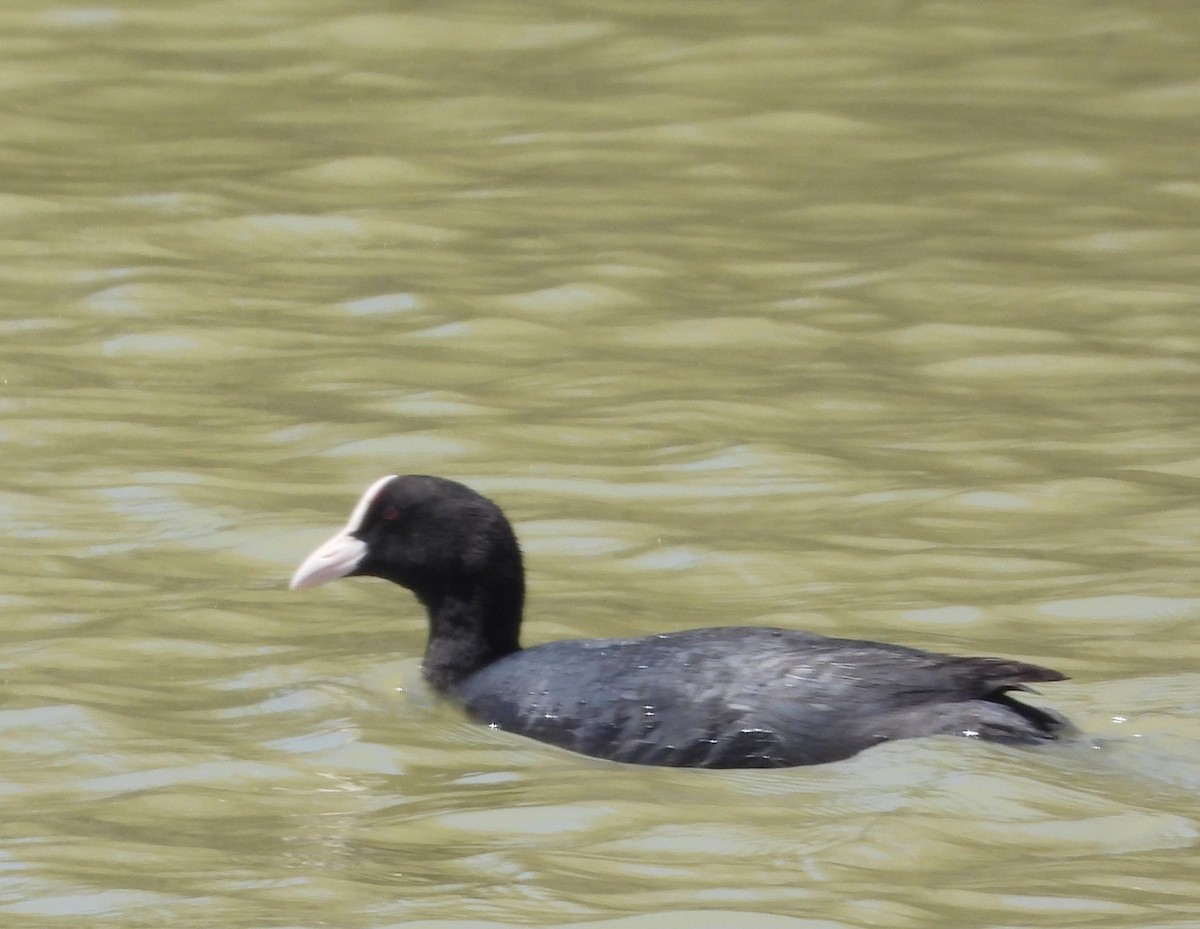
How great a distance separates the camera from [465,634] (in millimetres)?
7156

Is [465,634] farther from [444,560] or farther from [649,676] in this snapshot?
[649,676]

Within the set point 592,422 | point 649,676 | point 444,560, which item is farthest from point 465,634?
point 592,422

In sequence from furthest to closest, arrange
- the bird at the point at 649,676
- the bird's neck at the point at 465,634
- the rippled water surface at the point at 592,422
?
the bird's neck at the point at 465,634 < the bird at the point at 649,676 < the rippled water surface at the point at 592,422

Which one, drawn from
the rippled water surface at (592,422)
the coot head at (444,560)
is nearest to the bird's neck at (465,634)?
the coot head at (444,560)

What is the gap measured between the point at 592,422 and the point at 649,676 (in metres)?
3.17

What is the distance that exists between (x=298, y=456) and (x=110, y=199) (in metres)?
3.78

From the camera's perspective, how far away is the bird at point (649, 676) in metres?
6.12

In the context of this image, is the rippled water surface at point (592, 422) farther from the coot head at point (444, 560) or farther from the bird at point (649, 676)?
the coot head at point (444, 560)

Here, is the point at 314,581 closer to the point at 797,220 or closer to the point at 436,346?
the point at 436,346

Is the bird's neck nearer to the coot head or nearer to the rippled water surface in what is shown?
the coot head

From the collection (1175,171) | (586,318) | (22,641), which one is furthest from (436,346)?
(1175,171)

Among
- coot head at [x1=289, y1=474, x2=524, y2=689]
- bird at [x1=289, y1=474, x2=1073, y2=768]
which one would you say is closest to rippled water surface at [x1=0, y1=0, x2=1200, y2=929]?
bird at [x1=289, y1=474, x2=1073, y2=768]

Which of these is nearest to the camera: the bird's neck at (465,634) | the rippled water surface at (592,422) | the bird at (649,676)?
the rippled water surface at (592,422)

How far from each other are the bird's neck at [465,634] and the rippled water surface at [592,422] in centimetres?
13
